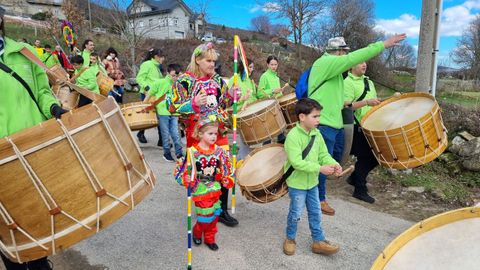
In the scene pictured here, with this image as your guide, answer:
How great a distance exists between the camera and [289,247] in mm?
3428

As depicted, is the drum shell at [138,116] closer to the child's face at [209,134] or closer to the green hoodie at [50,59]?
the child's face at [209,134]

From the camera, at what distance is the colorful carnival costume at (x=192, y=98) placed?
10.7 ft

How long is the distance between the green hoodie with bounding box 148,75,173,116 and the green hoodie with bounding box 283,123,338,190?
3.62 metres

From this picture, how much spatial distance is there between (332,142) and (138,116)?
12.9 feet

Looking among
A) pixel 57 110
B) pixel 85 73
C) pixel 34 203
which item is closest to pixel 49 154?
pixel 34 203

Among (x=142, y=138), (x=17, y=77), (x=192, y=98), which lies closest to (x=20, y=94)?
(x=17, y=77)

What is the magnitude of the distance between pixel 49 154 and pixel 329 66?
2.78 meters

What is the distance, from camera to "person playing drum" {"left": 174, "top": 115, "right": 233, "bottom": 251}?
3.17 metres

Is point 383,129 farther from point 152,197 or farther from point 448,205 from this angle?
point 152,197

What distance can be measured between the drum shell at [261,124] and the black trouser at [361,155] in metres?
1.17

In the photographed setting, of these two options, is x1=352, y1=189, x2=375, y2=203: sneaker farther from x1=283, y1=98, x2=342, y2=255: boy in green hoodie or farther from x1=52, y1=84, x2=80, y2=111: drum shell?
x1=52, y1=84, x2=80, y2=111: drum shell

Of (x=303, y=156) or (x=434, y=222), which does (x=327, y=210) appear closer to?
(x=303, y=156)

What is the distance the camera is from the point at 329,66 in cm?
371

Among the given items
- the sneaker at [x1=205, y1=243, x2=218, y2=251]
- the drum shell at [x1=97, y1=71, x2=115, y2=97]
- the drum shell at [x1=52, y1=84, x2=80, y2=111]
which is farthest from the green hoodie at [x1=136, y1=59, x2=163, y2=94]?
the sneaker at [x1=205, y1=243, x2=218, y2=251]
